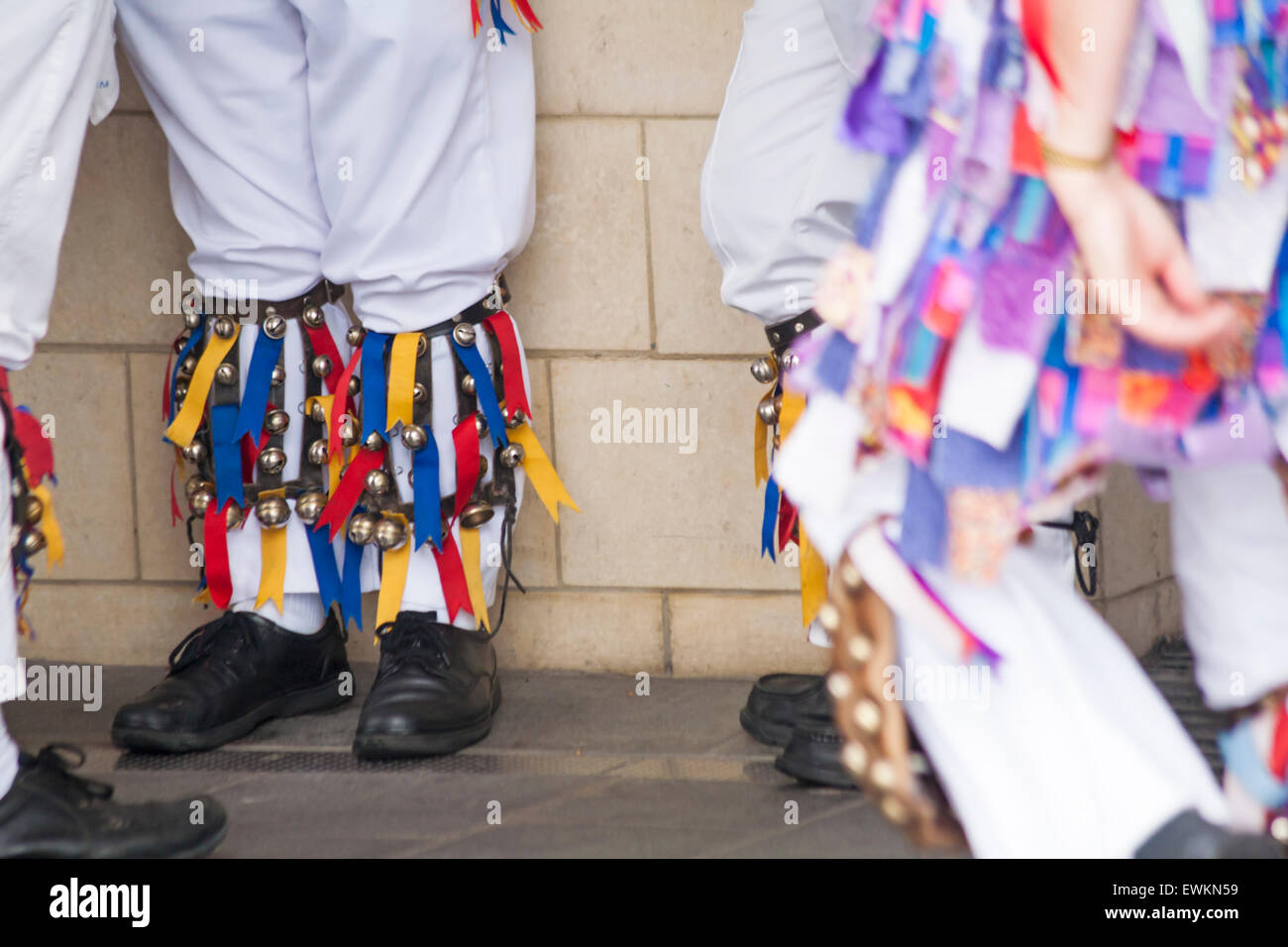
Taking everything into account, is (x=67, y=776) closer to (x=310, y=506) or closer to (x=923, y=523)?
(x=310, y=506)

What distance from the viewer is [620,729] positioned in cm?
179

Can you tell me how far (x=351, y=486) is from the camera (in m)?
1.75

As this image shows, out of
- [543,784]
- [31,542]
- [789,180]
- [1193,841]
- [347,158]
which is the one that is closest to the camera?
[1193,841]

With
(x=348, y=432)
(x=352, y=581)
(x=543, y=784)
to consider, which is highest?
(x=348, y=432)

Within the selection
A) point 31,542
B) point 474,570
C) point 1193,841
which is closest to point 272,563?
point 474,570

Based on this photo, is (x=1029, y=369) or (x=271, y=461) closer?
(x=1029, y=369)

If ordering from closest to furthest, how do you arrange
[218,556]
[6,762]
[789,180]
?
[6,762], [789,180], [218,556]

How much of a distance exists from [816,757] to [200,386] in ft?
3.10

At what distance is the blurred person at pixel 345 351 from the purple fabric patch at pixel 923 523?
101 cm

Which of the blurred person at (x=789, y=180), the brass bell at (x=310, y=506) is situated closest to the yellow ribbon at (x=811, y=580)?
the blurred person at (x=789, y=180)

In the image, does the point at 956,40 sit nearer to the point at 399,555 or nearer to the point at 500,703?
the point at 399,555
